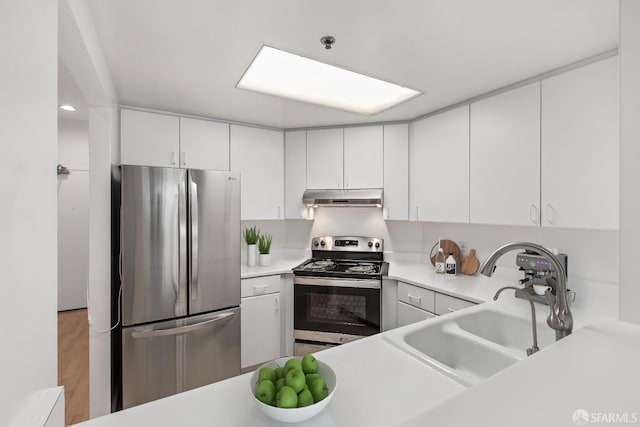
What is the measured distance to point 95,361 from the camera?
6.40 ft

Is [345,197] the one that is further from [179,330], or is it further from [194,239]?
[179,330]

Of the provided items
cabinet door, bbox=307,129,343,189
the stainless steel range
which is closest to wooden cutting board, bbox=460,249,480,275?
the stainless steel range

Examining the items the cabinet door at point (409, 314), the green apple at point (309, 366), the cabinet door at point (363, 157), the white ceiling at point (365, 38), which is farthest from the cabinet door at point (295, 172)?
the green apple at point (309, 366)

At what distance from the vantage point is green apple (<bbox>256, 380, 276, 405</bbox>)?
2.39ft

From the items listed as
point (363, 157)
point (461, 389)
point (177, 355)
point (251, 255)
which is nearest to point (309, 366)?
point (461, 389)

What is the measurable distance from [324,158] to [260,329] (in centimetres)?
171

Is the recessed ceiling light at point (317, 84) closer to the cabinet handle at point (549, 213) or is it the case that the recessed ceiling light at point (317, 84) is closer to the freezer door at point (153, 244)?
the freezer door at point (153, 244)

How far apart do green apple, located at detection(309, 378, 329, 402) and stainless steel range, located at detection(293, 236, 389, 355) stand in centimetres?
187

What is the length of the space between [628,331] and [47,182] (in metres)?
1.13

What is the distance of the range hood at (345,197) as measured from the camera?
9.39 feet

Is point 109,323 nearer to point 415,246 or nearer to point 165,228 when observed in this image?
point 165,228

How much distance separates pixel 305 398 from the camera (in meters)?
0.72

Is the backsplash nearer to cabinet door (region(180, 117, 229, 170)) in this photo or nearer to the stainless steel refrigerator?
cabinet door (region(180, 117, 229, 170))

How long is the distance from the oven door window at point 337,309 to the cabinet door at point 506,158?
108 centimetres
